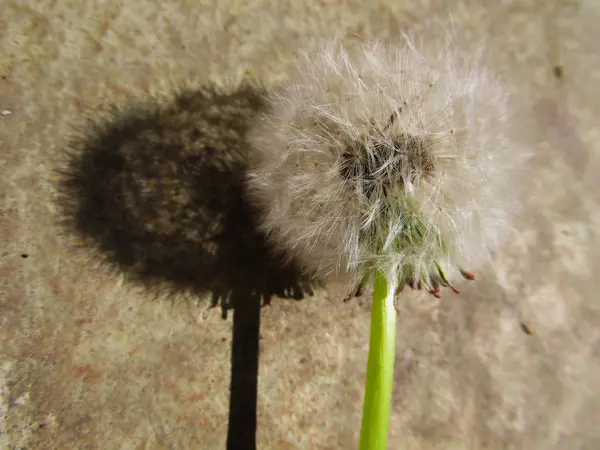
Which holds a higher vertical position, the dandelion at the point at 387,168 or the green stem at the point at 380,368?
the dandelion at the point at 387,168

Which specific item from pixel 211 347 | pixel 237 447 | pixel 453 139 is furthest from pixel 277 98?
pixel 237 447

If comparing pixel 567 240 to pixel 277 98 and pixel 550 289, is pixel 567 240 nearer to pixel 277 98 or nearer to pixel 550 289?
pixel 550 289

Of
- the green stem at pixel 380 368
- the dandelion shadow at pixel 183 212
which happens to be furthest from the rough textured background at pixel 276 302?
the green stem at pixel 380 368

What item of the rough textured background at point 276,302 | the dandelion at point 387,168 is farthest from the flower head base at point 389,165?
the rough textured background at point 276,302

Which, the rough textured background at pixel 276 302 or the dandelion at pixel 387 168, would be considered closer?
the dandelion at pixel 387 168

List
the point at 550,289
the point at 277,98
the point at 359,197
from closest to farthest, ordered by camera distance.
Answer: the point at 359,197
the point at 277,98
the point at 550,289

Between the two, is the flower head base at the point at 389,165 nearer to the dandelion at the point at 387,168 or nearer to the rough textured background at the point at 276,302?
the dandelion at the point at 387,168
